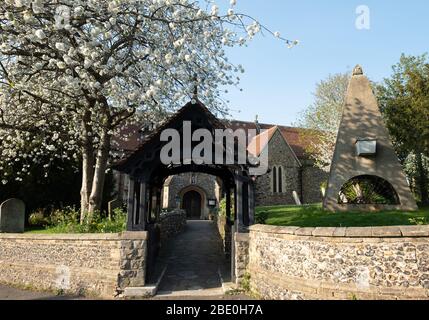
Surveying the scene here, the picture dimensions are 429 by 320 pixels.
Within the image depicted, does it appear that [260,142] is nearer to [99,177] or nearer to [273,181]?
[273,181]

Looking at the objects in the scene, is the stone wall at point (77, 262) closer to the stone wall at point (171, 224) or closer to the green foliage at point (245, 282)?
the green foliage at point (245, 282)

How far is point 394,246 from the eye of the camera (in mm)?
5586

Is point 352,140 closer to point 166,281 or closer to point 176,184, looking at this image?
point 166,281

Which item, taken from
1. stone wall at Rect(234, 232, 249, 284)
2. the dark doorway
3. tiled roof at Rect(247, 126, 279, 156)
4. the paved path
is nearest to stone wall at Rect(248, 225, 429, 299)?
stone wall at Rect(234, 232, 249, 284)

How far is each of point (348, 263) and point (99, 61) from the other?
7464mm

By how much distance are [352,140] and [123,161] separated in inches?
341

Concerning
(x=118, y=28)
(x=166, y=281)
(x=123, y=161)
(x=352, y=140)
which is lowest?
(x=166, y=281)

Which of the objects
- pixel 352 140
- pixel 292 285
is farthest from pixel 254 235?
pixel 352 140

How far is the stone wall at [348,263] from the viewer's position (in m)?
5.44

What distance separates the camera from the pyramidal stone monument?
12141mm

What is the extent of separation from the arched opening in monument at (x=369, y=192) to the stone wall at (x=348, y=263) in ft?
21.6

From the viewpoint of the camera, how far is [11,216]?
12156mm

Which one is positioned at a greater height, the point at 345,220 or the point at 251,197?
the point at 251,197

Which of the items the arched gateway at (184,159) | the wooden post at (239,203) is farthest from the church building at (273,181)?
the wooden post at (239,203)
